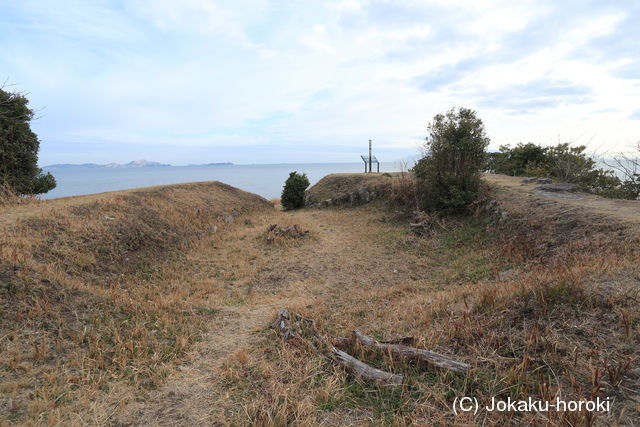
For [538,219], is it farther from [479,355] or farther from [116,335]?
[116,335]

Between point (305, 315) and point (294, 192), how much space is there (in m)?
19.3

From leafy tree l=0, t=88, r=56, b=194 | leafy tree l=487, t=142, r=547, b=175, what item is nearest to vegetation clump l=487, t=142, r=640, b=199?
leafy tree l=487, t=142, r=547, b=175

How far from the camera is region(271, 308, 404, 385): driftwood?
3891 mm

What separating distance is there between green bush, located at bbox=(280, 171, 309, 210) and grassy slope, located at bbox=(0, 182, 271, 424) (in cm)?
1321

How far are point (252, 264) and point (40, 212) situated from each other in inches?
294

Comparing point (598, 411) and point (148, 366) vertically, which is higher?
point (598, 411)

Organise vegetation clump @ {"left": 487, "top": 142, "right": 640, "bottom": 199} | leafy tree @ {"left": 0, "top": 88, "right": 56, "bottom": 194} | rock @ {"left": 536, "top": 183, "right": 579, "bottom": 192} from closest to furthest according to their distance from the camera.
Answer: leafy tree @ {"left": 0, "top": 88, "right": 56, "bottom": 194} → rock @ {"left": 536, "top": 183, "right": 579, "bottom": 192} → vegetation clump @ {"left": 487, "top": 142, "right": 640, "bottom": 199}

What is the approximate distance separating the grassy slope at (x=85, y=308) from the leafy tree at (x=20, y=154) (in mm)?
4357

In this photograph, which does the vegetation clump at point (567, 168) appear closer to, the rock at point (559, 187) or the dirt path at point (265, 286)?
the rock at point (559, 187)

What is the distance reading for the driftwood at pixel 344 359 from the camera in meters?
3.89

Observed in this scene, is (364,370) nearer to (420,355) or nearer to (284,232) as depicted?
(420,355)

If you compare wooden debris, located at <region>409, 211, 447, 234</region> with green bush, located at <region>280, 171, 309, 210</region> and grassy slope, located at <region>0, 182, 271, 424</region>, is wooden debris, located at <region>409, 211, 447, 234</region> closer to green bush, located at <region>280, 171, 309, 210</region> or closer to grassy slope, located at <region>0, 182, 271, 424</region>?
grassy slope, located at <region>0, 182, 271, 424</region>

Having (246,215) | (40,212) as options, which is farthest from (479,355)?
(246,215)

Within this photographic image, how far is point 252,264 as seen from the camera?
11.2 meters
